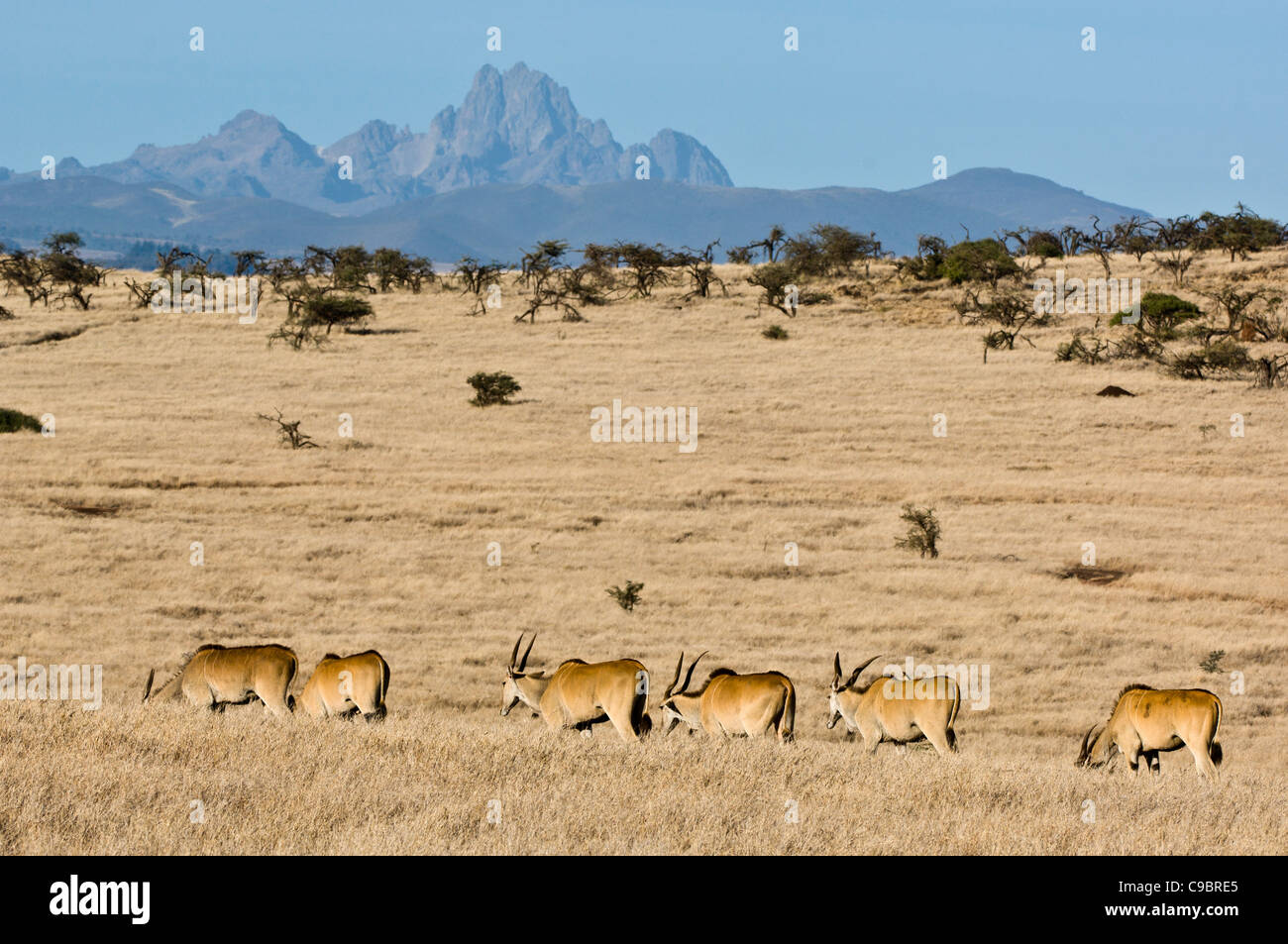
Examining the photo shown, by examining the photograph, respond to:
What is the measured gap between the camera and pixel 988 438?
3853 cm

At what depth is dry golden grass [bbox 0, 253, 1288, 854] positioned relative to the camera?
7.61m

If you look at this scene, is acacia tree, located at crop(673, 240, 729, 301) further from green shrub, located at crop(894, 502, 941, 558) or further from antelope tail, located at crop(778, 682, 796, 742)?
antelope tail, located at crop(778, 682, 796, 742)

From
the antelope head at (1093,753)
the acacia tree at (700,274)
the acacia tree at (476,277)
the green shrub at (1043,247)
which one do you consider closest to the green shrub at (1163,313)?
the green shrub at (1043,247)

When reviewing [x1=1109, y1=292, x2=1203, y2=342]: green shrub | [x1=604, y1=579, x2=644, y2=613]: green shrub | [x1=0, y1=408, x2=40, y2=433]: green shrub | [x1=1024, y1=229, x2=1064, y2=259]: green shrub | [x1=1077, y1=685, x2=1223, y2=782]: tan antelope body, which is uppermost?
[x1=1024, y1=229, x2=1064, y2=259]: green shrub

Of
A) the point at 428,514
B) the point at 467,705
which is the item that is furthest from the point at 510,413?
the point at 467,705

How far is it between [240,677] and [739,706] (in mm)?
4783

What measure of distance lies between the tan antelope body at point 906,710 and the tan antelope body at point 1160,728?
1444 millimetres

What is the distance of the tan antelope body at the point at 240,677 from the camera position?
35.9 feet

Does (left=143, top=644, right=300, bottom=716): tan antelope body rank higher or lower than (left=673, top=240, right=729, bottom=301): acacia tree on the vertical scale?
lower

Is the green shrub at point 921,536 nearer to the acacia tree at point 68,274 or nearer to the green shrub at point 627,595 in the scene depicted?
the green shrub at point 627,595

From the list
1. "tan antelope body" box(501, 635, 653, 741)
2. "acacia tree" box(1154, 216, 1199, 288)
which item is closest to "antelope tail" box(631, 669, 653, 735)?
"tan antelope body" box(501, 635, 653, 741)

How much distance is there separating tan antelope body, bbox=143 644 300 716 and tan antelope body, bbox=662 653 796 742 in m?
3.62

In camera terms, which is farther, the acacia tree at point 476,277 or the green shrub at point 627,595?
the acacia tree at point 476,277
